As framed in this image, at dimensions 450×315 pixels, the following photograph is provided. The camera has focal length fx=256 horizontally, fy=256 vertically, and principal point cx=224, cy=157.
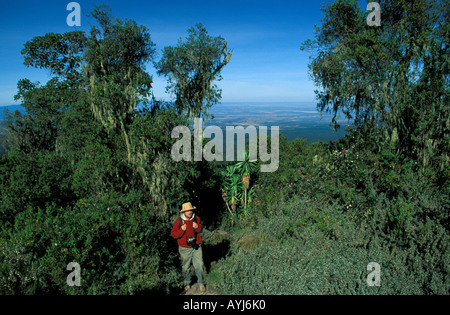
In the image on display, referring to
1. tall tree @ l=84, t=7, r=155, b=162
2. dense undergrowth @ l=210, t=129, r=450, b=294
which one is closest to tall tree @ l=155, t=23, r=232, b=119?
tall tree @ l=84, t=7, r=155, b=162

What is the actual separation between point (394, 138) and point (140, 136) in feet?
31.1

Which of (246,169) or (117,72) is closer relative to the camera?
(117,72)

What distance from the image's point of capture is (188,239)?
5070 mm

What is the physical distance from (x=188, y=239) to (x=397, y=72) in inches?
419

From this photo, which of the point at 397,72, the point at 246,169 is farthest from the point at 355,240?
the point at 397,72

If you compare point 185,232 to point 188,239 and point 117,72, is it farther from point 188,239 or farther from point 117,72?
point 117,72

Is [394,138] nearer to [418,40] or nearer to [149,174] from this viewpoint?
[418,40]

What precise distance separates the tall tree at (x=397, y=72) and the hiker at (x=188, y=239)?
8621 millimetres

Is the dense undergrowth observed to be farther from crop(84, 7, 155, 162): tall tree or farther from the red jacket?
crop(84, 7, 155, 162): tall tree

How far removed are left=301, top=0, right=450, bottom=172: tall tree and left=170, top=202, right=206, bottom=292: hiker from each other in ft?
28.3

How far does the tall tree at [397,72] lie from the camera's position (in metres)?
9.45

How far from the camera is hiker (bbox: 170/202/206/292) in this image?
16.8 ft

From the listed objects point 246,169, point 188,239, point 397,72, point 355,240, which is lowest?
point 355,240

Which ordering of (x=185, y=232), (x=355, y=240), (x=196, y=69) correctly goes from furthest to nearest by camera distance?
(x=196, y=69) < (x=355, y=240) < (x=185, y=232)
